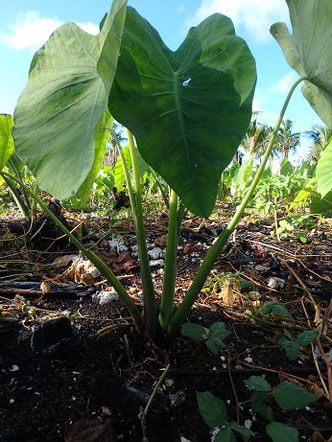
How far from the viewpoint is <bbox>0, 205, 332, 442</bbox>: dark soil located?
0.59 metres

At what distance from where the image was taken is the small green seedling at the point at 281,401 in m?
0.51

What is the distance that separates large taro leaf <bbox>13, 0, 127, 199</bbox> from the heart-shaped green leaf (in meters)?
0.86

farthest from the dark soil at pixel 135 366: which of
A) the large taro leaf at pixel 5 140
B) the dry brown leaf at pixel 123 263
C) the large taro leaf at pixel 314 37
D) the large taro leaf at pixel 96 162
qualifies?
the large taro leaf at pixel 314 37

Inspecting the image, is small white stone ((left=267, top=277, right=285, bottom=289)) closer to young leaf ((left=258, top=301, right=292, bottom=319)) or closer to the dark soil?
the dark soil

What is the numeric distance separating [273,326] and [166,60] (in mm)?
809

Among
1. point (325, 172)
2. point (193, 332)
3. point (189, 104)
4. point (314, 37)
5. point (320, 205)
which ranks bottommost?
point (193, 332)

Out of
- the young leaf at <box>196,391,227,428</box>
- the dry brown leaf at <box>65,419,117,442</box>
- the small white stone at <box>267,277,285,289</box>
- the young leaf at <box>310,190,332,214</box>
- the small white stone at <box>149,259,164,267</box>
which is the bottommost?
the dry brown leaf at <box>65,419,117,442</box>

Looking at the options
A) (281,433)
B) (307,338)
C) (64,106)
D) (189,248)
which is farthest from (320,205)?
(64,106)

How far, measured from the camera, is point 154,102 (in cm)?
52

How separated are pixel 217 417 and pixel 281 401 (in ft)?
0.41

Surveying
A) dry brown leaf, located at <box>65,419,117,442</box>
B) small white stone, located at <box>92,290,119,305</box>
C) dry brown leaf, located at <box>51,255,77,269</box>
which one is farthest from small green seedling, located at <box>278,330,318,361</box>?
dry brown leaf, located at <box>51,255,77,269</box>

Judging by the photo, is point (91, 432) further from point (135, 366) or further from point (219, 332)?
point (219, 332)

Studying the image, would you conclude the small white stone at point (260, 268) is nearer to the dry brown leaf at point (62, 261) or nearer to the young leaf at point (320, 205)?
the young leaf at point (320, 205)

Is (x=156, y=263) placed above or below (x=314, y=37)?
below
